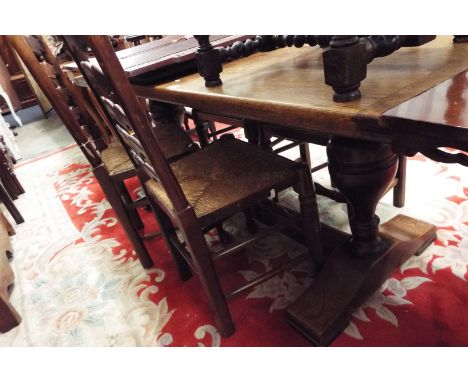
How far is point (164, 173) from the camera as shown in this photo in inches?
35.6

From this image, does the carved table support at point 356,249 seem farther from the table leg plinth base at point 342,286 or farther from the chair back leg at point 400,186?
the chair back leg at point 400,186

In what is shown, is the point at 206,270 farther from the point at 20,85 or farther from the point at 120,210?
the point at 20,85

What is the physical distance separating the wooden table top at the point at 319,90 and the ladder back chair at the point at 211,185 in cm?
21

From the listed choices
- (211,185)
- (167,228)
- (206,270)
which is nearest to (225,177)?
(211,185)

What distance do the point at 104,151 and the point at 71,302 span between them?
77 cm

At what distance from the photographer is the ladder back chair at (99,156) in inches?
45.9

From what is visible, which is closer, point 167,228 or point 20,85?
point 167,228

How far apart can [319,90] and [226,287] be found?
0.95 metres

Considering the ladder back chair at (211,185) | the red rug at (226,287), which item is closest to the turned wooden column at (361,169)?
the ladder back chair at (211,185)

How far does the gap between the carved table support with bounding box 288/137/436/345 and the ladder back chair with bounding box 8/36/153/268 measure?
84 centimetres

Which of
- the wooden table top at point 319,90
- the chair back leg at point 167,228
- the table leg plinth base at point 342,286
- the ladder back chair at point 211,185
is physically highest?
the wooden table top at point 319,90

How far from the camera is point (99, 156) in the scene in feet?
4.92

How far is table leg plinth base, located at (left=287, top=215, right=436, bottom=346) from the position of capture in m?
1.09

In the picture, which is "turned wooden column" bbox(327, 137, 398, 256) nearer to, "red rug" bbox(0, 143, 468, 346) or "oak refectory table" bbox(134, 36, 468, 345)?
"oak refectory table" bbox(134, 36, 468, 345)
